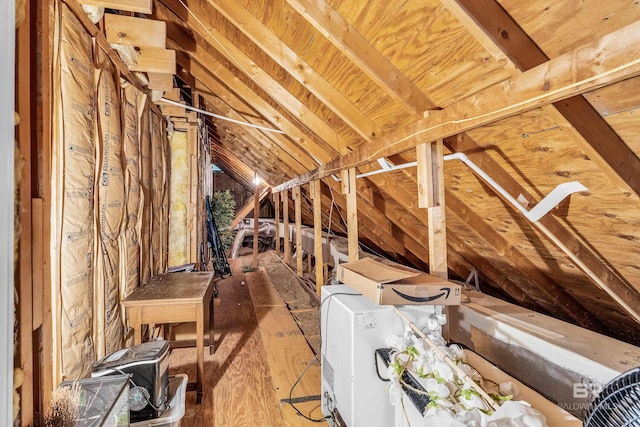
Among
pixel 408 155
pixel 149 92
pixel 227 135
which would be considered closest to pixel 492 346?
pixel 408 155

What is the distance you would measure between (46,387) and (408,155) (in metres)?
2.22

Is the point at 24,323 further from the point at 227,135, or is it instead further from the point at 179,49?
the point at 227,135

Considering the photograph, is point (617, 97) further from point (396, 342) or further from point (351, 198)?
point (351, 198)

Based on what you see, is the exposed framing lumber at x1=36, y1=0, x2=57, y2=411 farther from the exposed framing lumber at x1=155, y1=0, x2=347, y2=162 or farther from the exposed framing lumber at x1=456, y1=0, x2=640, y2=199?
the exposed framing lumber at x1=456, y1=0, x2=640, y2=199

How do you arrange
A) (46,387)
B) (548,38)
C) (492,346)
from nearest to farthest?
1. (548,38)
2. (46,387)
3. (492,346)

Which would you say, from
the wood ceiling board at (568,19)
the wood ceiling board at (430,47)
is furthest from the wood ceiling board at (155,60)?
the wood ceiling board at (568,19)

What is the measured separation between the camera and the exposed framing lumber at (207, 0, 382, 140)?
168 cm

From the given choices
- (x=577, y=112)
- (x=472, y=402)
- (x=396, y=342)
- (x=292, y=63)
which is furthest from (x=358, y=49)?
(x=472, y=402)

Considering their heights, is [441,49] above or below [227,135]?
below

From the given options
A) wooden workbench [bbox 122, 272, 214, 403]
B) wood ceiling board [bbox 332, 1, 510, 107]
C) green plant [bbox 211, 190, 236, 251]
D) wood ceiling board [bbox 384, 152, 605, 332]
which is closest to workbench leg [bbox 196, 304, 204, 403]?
wooden workbench [bbox 122, 272, 214, 403]

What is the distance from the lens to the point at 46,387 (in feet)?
3.85

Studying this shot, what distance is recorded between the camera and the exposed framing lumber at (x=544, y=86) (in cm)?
74

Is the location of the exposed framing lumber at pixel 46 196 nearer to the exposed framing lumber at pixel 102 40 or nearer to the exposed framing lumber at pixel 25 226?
the exposed framing lumber at pixel 25 226

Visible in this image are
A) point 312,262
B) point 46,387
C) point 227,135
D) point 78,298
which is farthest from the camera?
point 312,262
